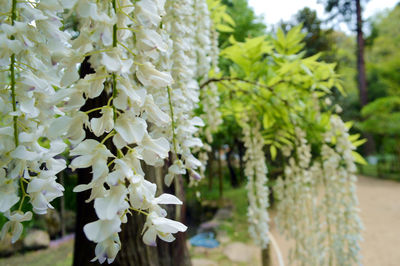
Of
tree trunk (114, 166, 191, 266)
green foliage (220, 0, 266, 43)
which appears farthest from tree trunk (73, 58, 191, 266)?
green foliage (220, 0, 266, 43)

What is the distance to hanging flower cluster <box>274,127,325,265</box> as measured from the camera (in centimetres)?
194

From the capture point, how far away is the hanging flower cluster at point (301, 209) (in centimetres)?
194

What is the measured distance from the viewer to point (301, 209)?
2.04 m

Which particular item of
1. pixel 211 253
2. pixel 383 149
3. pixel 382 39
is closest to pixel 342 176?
pixel 211 253

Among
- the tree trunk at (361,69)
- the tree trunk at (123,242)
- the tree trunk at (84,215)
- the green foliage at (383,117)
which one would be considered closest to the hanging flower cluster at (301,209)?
the tree trunk at (123,242)

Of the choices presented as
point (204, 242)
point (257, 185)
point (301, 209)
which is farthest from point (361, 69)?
point (257, 185)

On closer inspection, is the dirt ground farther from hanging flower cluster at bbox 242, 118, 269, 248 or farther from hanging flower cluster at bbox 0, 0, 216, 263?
hanging flower cluster at bbox 0, 0, 216, 263

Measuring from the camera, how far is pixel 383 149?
1181 cm

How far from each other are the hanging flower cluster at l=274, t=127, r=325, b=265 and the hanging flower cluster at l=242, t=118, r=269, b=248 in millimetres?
204

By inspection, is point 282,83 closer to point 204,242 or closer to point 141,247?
point 141,247

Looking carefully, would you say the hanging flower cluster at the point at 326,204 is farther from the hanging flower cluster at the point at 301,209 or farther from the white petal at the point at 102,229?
the white petal at the point at 102,229

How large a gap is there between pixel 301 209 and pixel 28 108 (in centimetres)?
199

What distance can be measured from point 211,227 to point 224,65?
3.13m

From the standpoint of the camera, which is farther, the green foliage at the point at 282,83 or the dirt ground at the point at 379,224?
the dirt ground at the point at 379,224
